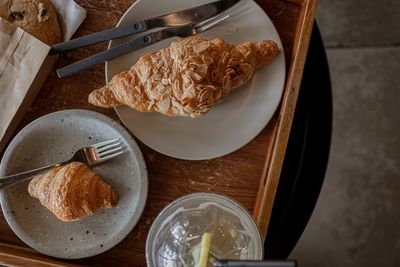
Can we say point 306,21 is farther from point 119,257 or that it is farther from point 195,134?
point 119,257

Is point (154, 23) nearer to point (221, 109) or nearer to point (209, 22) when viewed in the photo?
point (209, 22)

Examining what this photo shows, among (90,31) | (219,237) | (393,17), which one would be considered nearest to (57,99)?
(90,31)

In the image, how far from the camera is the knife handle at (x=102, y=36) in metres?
1.07

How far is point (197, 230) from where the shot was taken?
1.00 m

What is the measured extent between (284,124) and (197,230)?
0.24 meters

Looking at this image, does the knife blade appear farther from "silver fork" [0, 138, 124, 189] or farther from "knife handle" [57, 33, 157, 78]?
"silver fork" [0, 138, 124, 189]

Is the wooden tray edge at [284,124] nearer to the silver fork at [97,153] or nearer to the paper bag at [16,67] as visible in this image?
the silver fork at [97,153]

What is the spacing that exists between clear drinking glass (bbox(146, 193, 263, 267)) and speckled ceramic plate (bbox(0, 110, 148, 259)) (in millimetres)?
78

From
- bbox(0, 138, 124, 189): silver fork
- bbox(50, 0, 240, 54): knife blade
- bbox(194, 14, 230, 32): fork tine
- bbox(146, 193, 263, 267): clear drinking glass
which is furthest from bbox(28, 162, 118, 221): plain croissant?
bbox(194, 14, 230, 32): fork tine

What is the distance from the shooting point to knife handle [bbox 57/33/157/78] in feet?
3.51

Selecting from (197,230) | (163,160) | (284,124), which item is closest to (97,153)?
(163,160)

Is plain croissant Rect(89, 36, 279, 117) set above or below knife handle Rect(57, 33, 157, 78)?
below

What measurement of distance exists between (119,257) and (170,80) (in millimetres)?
353

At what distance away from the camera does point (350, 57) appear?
1.66 metres
